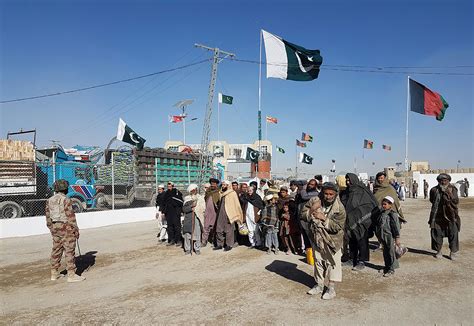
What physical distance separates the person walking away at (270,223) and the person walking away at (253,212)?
43 centimetres

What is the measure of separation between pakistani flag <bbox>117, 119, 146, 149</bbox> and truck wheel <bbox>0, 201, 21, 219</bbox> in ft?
14.6

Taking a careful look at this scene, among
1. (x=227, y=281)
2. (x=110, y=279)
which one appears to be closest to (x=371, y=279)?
(x=227, y=281)

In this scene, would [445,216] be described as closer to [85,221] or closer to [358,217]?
[358,217]

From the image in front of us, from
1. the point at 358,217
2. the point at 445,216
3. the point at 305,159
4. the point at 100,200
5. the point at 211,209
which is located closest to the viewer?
the point at 358,217

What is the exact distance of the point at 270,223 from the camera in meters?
7.32

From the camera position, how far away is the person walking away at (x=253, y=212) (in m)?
7.92

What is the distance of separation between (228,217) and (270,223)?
99 cm

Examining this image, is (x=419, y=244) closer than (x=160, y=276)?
No

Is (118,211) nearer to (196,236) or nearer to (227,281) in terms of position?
(196,236)

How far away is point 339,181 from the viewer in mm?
6582

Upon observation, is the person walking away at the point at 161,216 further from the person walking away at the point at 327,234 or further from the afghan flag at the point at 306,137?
the afghan flag at the point at 306,137

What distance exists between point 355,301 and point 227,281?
2.04 m

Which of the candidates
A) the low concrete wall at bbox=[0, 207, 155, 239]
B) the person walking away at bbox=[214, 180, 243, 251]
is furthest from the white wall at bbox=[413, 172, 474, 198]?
the person walking away at bbox=[214, 180, 243, 251]

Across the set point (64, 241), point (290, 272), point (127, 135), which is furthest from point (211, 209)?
point (127, 135)
